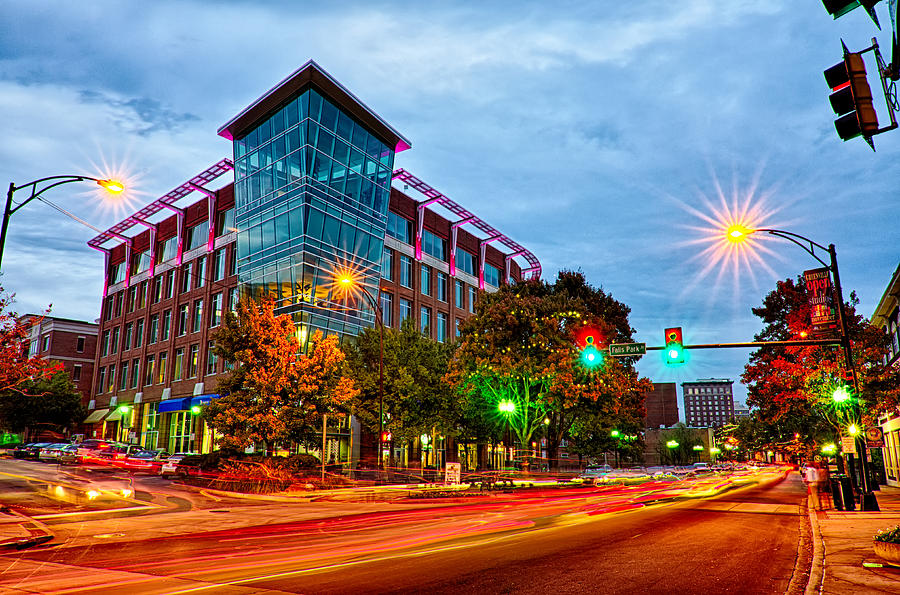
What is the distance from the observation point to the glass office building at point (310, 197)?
47.6 m

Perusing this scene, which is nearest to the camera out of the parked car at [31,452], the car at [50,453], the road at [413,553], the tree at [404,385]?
the road at [413,553]

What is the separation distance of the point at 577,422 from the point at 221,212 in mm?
38754

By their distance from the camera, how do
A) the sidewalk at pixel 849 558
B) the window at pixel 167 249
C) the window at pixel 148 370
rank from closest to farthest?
the sidewalk at pixel 849 558 < the window at pixel 148 370 < the window at pixel 167 249

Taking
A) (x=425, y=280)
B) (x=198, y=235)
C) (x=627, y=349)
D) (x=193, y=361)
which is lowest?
(x=627, y=349)

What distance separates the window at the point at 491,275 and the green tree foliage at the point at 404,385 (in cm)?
2996

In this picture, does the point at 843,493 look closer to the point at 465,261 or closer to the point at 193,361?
the point at 465,261

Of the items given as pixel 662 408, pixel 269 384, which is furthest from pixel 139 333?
pixel 662 408

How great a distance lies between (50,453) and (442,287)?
124ft

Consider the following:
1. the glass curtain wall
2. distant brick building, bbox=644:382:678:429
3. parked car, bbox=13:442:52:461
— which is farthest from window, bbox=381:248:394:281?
distant brick building, bbox=644:382:678:429

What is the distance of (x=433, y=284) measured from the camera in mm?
64875

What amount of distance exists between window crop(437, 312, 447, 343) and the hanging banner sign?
156 feet

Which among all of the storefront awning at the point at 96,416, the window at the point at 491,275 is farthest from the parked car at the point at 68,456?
the window at the point at 491,275

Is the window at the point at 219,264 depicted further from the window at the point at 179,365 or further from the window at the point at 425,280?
the window at the point at 425,280

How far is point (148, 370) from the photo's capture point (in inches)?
2549
